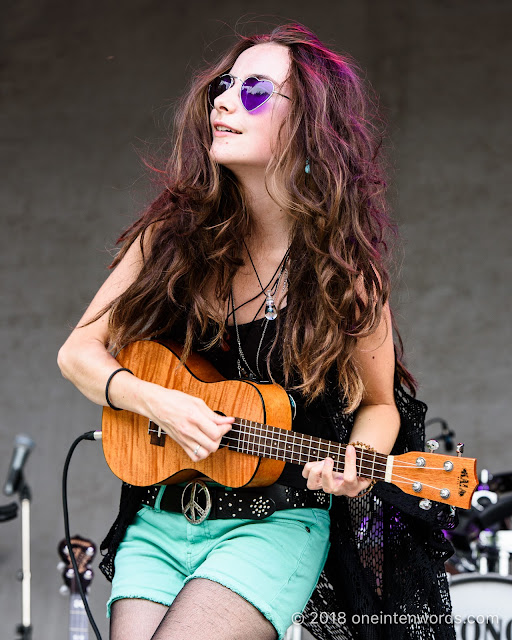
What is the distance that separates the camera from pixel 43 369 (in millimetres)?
6164

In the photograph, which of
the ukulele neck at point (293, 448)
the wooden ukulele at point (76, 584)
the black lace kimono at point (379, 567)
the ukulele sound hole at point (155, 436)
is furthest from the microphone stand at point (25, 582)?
the ukulele neck at point (293, 448)

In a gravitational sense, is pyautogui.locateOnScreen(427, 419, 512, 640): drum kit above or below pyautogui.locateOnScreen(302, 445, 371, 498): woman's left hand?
below

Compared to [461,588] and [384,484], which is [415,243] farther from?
[384,484]

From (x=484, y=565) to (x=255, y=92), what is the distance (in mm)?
2866

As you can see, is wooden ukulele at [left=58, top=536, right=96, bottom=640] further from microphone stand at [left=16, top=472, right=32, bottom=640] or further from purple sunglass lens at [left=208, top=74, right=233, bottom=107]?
purple sunglass lens at [left=208, top=74, right=233, bottom=107]

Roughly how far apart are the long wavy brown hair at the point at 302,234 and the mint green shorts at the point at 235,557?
0.39 m

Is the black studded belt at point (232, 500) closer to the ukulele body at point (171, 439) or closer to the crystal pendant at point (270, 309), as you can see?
the ukulele body at point (171, 439)

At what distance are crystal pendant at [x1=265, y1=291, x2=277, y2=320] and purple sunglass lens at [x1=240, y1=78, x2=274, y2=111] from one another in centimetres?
57

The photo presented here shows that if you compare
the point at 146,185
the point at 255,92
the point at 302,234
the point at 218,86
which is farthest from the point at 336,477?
the point at 146,185

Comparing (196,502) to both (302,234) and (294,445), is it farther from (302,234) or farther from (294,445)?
(302,234)

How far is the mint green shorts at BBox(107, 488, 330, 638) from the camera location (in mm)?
2076

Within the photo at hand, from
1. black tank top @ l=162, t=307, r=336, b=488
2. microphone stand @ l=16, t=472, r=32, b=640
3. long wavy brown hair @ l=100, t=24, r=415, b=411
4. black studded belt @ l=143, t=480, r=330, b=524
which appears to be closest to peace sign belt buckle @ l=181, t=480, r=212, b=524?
black studded belt @ l=143, t=480, r=330, b=524

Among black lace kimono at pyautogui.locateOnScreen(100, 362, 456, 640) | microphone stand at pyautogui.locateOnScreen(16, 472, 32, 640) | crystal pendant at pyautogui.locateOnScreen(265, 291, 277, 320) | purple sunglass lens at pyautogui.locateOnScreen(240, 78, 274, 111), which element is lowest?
microphone stand at pyautogui.locateOnScreen(16, 472, 32, 640)

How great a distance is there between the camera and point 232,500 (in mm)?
2223
